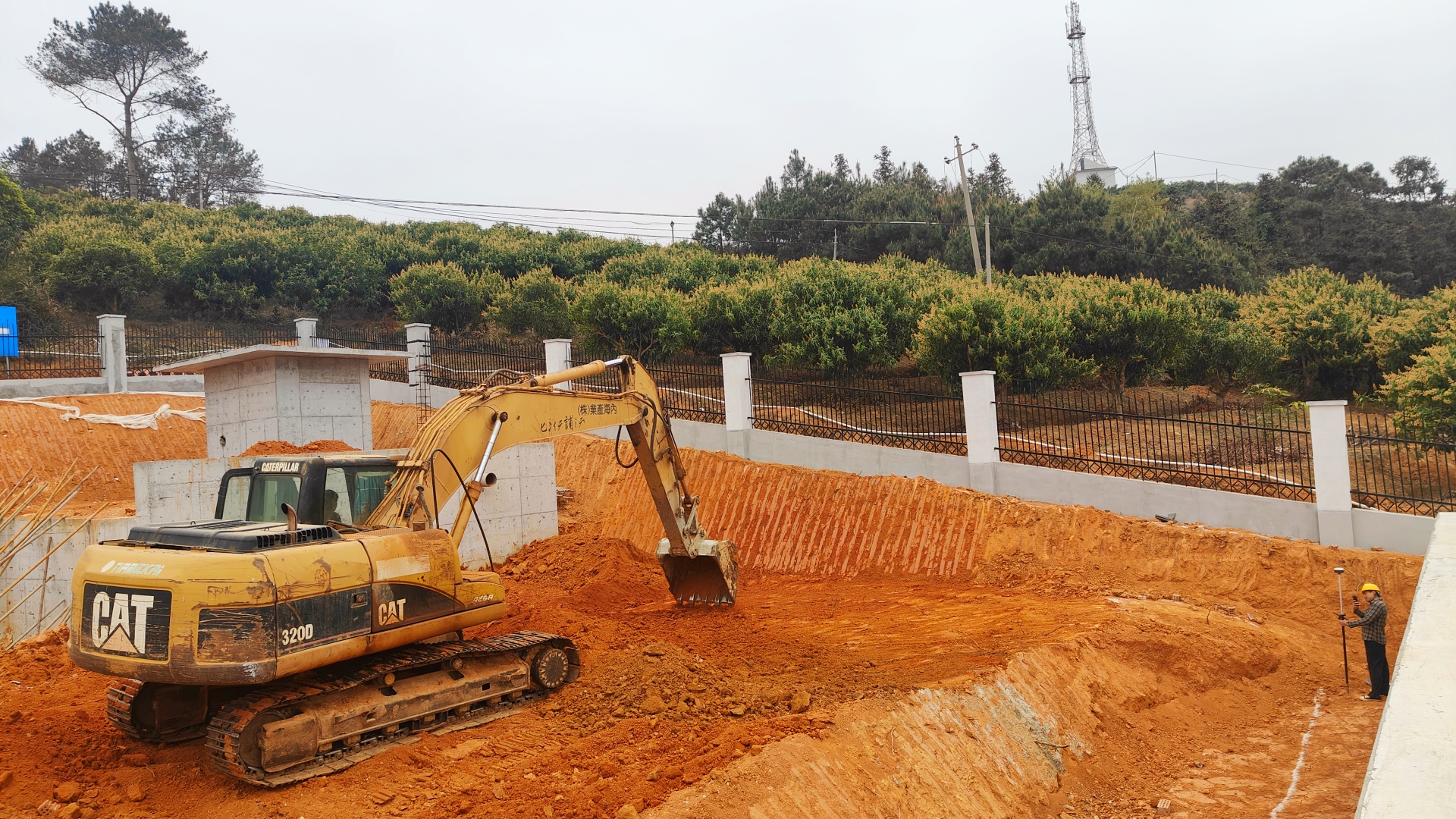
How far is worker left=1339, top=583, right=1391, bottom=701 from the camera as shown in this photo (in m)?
9.77

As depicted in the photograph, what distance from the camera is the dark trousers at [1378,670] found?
976 centimetres

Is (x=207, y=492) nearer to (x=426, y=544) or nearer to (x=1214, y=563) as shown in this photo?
(x=426, y=544)

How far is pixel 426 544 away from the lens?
752 centimetres

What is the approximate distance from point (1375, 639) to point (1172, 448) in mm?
5668

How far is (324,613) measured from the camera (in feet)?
22.0

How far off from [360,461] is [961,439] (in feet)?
33.8

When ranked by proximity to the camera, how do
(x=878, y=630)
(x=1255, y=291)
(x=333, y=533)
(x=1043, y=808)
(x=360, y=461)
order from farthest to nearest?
(x=1255, y=291)
(x=878, y=630)
(x=360, y=461)
(x=1043, y=808)
(x=333, y=533)

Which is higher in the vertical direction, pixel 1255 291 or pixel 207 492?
pixel 1255 291

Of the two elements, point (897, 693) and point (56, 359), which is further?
point (56, 359)

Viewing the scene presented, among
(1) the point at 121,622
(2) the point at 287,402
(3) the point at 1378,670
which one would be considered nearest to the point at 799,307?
(2) the point at 287,402

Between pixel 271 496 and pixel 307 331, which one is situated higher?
pixel 307 331

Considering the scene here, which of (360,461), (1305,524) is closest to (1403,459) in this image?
(1305,524)

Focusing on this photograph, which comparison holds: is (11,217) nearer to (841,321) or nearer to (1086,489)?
(841,321)

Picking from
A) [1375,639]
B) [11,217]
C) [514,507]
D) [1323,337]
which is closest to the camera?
[1375,639]
